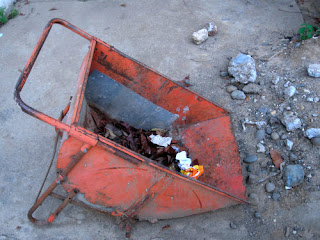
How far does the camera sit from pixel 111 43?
5.28m

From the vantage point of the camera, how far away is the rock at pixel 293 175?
3.20 meters

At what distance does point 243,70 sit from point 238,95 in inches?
14.7

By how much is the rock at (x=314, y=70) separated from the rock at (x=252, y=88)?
2.07ft

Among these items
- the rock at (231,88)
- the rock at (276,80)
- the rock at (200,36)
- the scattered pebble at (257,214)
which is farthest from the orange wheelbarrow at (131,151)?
the rock at (200,36)

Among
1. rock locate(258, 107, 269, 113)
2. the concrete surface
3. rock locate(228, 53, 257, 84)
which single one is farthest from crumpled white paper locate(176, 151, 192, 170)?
rock locate(228, 53, 257, 84)

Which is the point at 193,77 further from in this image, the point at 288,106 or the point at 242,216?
the point at 242,216

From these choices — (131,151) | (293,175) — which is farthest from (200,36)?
(131,151)

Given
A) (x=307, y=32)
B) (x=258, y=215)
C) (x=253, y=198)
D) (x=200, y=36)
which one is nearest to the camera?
(x=258, y=215)

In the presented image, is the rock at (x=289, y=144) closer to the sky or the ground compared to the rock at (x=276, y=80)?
closer to the ground

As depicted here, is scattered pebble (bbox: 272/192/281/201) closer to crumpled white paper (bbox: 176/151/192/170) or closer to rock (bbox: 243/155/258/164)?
rock (bbox: 243/155/258/164)

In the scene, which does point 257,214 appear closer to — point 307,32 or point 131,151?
point 131,151

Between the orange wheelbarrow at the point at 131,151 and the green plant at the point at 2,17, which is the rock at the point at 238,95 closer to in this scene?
the orange wheelbarrow at the point at 131,151

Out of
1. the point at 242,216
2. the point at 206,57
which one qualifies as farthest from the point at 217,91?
the point at 242,216

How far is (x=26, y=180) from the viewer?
3500 millimetres
